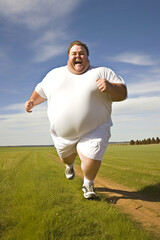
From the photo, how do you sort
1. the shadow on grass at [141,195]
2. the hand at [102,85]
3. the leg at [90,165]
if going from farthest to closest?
the shadow on grass at [141,195] < the leg at [90,165] < the hand at [102,85]

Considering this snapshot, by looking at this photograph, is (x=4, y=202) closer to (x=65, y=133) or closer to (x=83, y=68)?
(x=65, y=133)

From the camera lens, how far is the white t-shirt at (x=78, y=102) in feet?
13.1

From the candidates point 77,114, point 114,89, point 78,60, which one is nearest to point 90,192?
point 77,114

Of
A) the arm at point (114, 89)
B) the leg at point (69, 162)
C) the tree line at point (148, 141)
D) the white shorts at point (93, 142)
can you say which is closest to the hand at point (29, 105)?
the white shorts at point (93, 142)

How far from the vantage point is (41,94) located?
4.76 m

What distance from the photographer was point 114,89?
3.76 meters

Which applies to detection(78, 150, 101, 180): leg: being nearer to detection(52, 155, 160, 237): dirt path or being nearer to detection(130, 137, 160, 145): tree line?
detection(52, 155, 160, 237): dirt path

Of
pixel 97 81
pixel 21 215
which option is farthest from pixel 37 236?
pixel 97 81

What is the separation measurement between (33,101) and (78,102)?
1254 millimetres

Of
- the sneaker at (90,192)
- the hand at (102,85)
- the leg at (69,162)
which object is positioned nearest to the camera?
the hand at (102,85)

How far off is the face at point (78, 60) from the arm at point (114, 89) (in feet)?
2.05

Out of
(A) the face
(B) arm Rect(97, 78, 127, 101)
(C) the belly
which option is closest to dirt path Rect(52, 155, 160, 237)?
(C) the belly

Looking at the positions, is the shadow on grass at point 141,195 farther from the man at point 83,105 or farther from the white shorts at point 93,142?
the white shorts at point 93,142

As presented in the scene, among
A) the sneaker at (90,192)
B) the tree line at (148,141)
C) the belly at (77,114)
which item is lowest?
the tree line at (148,141)
